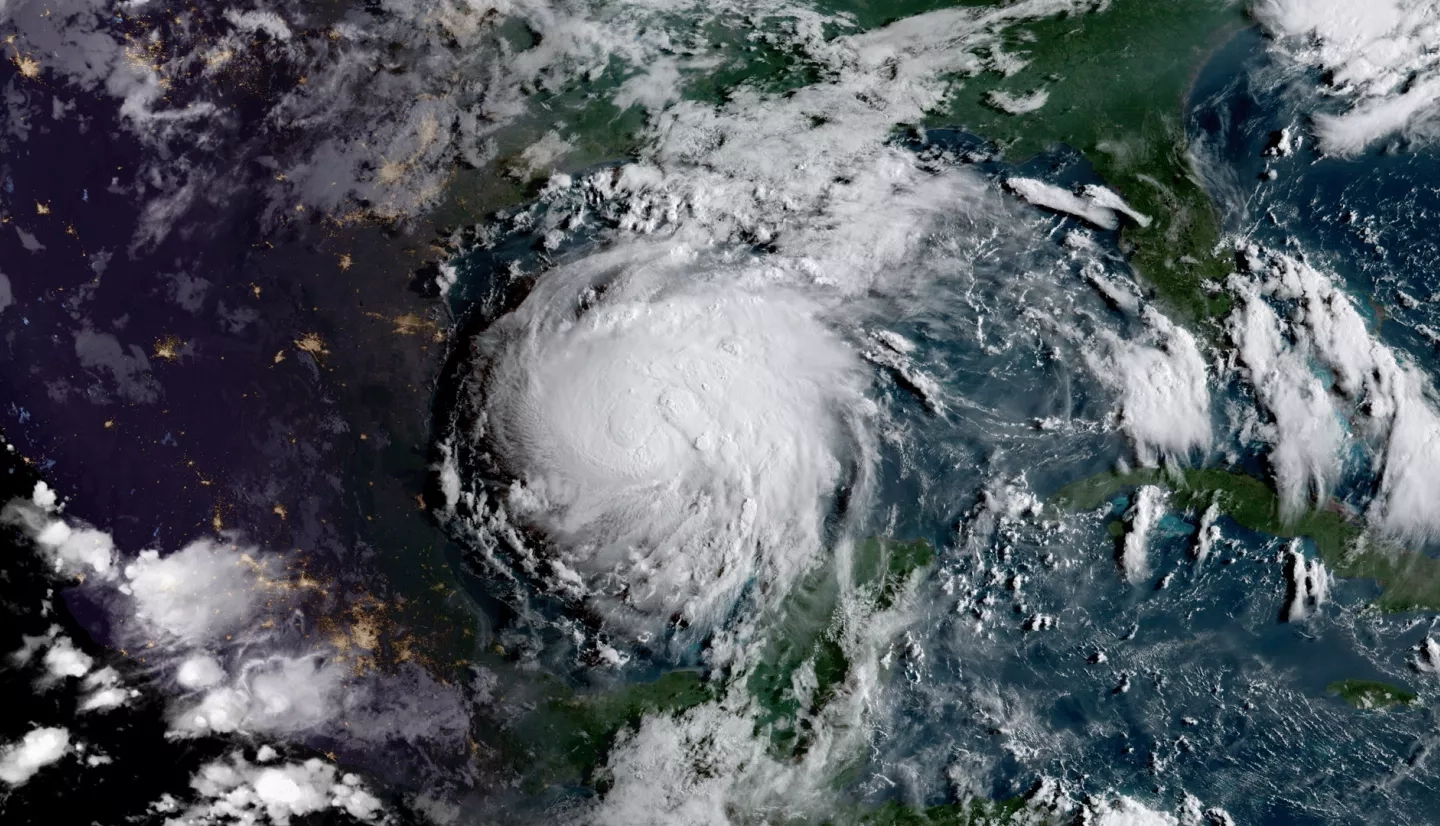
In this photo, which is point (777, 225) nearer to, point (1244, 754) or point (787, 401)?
point (787, 401)

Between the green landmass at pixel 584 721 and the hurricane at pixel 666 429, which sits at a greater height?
the hurricane at pixel 666 429

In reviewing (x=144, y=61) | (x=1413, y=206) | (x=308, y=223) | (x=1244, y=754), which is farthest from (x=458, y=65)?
(x=1244, y=754)

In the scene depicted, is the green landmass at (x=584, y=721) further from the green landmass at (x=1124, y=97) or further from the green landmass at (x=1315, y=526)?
the green landmass at (x=1124, y=97)

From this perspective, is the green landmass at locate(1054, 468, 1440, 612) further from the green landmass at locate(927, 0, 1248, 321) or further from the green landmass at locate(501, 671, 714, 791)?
the green landmass at locate(501, 671, 714, 791)

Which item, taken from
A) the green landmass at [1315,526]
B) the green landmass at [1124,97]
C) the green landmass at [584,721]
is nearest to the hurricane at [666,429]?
the green landmass at [584,721]

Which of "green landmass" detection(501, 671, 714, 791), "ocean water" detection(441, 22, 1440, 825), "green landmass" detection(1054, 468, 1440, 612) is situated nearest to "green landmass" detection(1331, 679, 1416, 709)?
"ocean water" detection(441, 22, 1440, 825)

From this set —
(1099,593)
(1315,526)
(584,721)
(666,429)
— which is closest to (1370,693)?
(1315,526)
